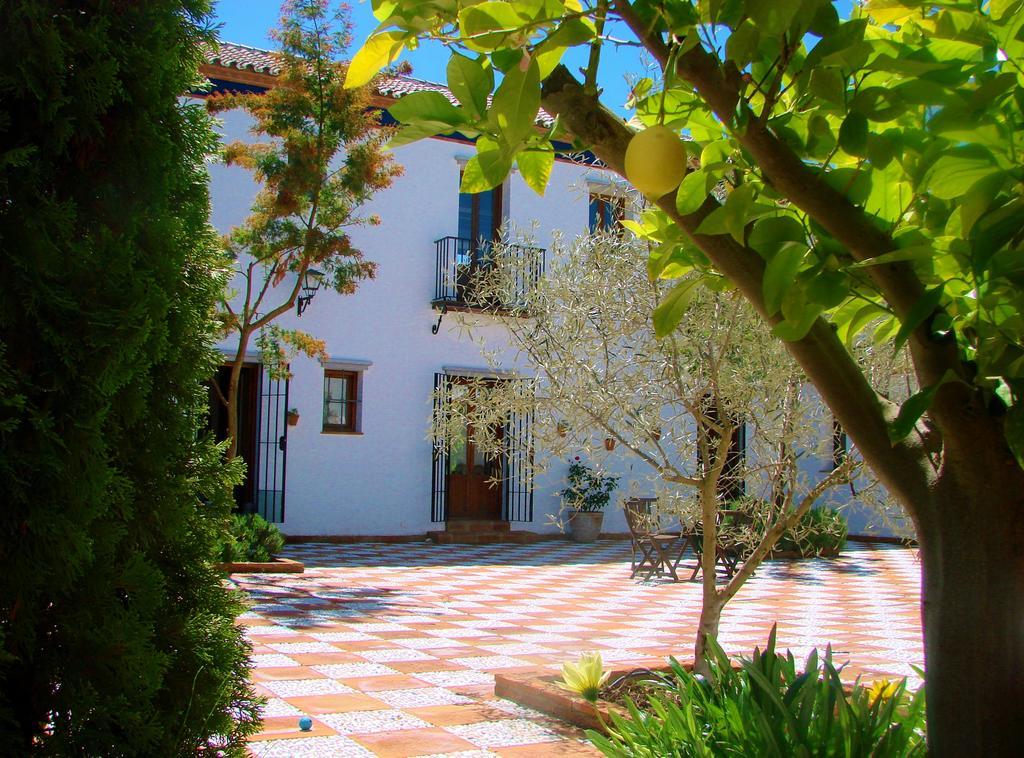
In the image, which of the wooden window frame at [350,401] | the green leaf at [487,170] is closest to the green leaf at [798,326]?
the green leaf at [487,170]

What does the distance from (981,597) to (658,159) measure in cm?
101

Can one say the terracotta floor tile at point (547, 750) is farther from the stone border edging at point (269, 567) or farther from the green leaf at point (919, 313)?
the stone border edging at point (269, 567)

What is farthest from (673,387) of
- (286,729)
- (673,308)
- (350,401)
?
(350,401)

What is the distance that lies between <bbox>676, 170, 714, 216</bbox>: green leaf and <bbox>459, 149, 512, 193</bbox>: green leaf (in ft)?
0.95

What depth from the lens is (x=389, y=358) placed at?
45.7 ft

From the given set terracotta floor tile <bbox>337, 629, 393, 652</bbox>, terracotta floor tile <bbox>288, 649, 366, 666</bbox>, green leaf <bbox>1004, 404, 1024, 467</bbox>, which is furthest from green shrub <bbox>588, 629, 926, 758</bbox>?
terracotta floor tile <bbox>337, 629, 393, 652</bbox>

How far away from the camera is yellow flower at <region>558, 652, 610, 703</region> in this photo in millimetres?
4008

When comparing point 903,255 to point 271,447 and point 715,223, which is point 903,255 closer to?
point 715,223

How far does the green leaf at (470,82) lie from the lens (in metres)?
1.23

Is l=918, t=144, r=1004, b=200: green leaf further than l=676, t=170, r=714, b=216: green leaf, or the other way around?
l=676, t=170, r=714, b=216: green leaf

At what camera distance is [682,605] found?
26.8 ft

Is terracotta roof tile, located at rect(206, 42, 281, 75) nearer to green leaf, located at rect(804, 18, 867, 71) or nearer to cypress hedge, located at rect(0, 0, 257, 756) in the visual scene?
cypress hedge, located at rect(0, 0, 257, 756)

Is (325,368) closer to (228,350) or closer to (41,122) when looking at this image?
(228,350)

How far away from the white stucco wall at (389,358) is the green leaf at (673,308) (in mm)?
11357
